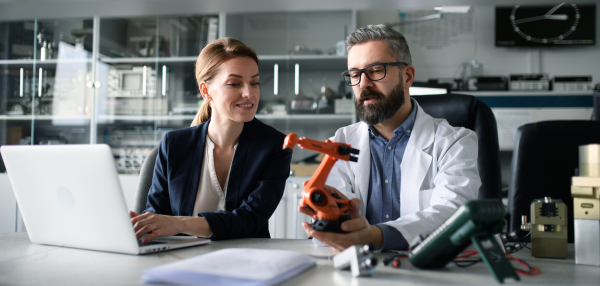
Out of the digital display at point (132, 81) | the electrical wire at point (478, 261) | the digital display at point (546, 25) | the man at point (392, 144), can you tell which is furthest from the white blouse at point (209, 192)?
the digital display at point (546, 25)

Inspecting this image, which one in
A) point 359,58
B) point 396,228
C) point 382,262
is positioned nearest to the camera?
point 382,262

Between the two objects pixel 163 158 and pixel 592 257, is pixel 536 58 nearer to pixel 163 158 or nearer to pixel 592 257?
pixel 592 257

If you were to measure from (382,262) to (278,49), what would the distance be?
8.61 ft

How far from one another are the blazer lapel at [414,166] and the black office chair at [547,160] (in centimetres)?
45

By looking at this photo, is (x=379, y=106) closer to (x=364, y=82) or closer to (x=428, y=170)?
(x=364, y=82)

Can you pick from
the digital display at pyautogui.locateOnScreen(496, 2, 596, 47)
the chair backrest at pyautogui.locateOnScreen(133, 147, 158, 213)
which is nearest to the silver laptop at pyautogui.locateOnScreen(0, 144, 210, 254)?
the chair backrest at pyautogui.locateOnScreen(133, 147, 158, 213)

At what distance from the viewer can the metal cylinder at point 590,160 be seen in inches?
32.8

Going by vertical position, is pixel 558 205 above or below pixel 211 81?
below

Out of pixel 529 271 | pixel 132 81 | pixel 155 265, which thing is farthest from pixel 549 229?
pixel 132 81

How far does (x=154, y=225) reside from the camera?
3.28ft

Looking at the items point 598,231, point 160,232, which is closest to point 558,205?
point 598,231

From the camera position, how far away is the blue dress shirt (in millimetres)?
1331

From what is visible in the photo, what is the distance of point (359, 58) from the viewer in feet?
4.31

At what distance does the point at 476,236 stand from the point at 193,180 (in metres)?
0.90
